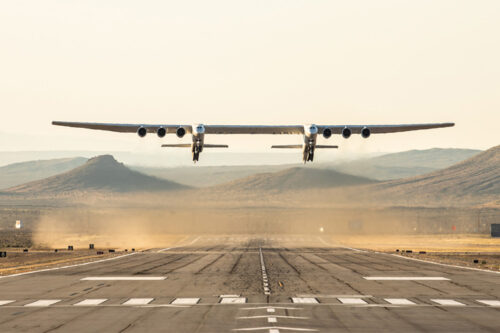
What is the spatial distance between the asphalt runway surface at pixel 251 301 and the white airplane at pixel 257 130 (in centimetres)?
1074

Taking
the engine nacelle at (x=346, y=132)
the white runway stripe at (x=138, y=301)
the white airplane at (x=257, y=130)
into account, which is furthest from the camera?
the engine nacelle at (x=346, y=132)

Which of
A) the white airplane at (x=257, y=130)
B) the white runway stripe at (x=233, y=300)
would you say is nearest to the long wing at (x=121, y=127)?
the white airplane at (x=257, y=130)

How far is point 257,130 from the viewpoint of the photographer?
169 ft

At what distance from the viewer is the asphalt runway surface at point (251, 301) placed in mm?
18641

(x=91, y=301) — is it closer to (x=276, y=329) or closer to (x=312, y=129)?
(x=276, y=329)

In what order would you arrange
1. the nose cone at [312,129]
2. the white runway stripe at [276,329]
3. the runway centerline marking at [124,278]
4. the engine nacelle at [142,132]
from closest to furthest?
the white runway stripe at [276,329] < the runway centerline marking at [124,278] < the nose cone at [312,129] < the engine nacelle at [142,132]

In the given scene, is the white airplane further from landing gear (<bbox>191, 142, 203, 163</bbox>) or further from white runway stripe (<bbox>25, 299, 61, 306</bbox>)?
white runway stripe (<bbox>25, 299, 61, 306</bbox>)

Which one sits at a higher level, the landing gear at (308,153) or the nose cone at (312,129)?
the nose cone at (312,129)

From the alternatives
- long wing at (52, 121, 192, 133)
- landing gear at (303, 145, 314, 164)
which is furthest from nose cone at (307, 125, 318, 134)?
long wing at (52, 121, 192, 133)

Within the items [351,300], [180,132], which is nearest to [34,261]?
[180,132]

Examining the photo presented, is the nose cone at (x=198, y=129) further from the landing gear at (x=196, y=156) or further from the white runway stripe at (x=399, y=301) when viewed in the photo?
the white runway stripe at (x=399, y=301)

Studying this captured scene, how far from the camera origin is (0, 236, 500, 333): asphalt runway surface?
18641 millimetres

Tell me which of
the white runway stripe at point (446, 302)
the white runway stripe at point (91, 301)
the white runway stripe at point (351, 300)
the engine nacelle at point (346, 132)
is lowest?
the white runway stripe at point (91, 301)

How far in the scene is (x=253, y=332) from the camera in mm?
17281
